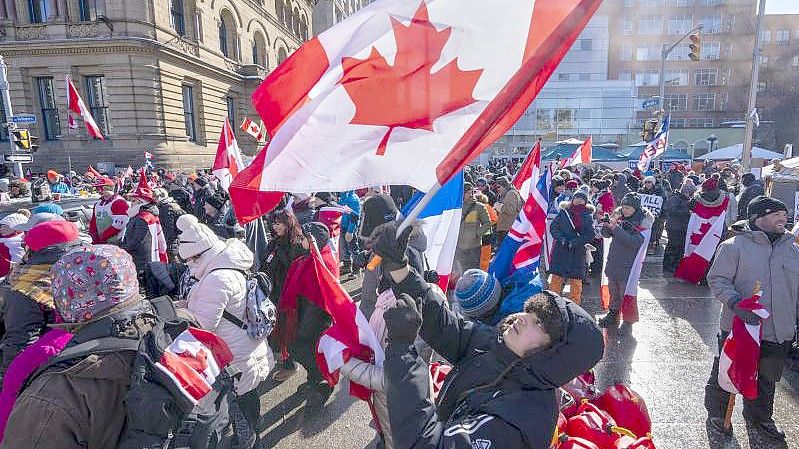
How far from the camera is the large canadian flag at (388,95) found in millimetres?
2445

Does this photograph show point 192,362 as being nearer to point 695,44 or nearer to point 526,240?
point 526,240

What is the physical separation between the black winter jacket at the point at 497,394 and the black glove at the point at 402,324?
3cm

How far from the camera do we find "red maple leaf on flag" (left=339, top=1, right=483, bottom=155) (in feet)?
8.29

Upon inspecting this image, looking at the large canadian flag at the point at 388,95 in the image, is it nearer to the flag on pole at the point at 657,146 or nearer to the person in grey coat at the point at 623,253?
the person in grey coat at the point at 623,253

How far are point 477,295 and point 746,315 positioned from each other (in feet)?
6.77

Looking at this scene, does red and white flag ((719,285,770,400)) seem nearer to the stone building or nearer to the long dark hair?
the long dark hair

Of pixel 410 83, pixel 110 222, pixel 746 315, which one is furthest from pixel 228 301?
pixel 110 222

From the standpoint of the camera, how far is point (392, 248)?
215 centimetres

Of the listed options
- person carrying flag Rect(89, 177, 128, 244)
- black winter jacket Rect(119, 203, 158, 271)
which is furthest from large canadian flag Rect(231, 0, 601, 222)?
person carrying flag Rect(89, 177, 128, 244)

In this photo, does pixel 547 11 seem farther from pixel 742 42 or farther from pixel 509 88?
pixel 742 42

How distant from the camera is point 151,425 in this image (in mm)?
1479

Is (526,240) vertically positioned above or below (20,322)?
above

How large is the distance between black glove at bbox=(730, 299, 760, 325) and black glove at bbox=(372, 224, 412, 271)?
100 inches

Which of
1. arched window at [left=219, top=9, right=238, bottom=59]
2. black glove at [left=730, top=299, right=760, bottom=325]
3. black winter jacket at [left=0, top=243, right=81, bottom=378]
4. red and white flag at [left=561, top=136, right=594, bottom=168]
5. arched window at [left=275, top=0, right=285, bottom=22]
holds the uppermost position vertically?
arched window at [left=275, top=0, right=285, bottom=22]
